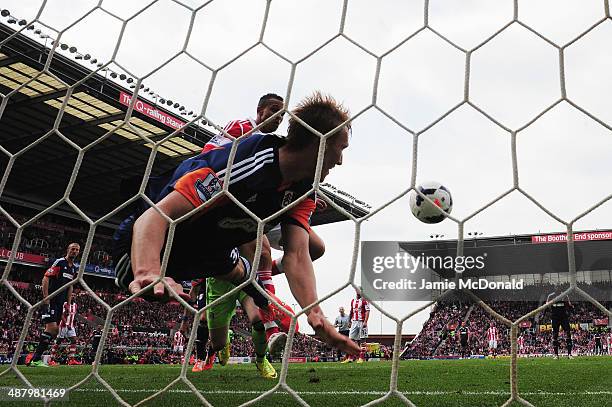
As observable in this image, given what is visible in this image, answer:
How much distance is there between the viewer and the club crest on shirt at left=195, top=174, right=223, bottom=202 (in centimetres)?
154

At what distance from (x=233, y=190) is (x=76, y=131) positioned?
10958mm

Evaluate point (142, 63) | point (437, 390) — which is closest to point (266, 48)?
point (142, 63)

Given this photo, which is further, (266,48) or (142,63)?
(142,63)

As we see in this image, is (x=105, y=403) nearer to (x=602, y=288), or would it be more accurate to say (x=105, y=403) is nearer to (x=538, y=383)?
(x=538, y=383)

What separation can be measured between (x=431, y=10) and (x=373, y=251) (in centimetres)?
2052

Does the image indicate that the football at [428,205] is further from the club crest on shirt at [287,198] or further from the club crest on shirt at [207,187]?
the club crest on shirt at [207,187]

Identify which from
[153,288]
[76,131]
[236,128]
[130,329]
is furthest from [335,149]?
[130,329]

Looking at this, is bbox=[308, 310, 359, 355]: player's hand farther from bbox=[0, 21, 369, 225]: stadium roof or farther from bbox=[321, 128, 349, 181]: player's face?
bbox=[0, 21, 369, 225]: stadium roof

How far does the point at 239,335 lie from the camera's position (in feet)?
40.2

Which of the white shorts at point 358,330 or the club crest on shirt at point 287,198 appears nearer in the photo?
the club crest on shirt at point 287,198

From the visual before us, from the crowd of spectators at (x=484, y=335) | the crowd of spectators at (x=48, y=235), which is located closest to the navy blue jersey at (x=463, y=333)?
the crowd of spectators at (x=484, y=335)

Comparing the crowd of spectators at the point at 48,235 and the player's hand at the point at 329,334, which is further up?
the crowd of spectators at the point at 48,235

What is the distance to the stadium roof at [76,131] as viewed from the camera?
8695 mm

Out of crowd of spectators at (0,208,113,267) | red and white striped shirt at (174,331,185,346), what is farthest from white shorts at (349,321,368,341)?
crowd of spectators at (0,208,113,267)
